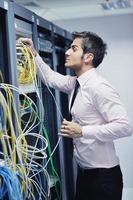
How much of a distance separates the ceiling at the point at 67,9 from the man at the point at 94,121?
4.02 feet

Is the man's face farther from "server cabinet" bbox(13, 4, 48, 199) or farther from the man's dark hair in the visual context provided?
"server cabinet" bbox(13, 4, 48, 199)

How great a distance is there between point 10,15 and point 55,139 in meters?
1.18

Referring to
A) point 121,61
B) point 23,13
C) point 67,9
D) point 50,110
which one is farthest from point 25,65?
point 121,61

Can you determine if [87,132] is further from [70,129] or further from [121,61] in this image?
[121,61]

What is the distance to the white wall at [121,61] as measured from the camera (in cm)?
401

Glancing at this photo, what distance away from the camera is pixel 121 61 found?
405cm

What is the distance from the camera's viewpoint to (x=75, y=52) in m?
1.97

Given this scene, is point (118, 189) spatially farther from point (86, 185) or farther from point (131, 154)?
point (131, 154)

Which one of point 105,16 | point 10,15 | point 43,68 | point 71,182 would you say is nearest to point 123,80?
point 105,16

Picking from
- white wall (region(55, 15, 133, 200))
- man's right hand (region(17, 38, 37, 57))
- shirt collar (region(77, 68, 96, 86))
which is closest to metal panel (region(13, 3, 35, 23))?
man's right hand (region(17, 38, 37, 57))

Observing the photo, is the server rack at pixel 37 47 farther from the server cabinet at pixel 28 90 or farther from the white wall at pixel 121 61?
the white wall at pixel 121 61

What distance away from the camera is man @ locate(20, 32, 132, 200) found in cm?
181

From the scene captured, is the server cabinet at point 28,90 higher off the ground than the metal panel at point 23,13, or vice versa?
the metal panel at point 23,13

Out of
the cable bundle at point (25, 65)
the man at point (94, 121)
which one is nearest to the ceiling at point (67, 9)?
the man at point (94, 121)
